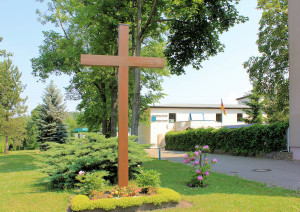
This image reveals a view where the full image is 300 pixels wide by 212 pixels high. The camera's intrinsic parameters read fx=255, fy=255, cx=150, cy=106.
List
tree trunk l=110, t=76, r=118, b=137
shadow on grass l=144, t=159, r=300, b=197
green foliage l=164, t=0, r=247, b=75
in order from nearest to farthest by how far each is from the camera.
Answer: shadow on grass l=144, t=159, r=300, b=197 → green foliage l=164, t=0, r=247, b=75 → tree trunk l=110, t=76, r=118, b=137

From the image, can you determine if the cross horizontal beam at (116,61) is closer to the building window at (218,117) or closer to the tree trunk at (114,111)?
the tree trunk at (114,111)

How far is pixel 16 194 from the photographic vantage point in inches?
276

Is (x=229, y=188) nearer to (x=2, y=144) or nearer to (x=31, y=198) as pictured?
(x=31, y=198)

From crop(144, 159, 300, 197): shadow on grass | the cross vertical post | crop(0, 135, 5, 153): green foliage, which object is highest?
the cross vertical post

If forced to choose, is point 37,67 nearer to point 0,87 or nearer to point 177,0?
point 0,87

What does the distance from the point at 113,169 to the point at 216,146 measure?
47.7 ft

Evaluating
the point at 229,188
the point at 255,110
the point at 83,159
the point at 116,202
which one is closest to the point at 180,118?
the point at 255,110

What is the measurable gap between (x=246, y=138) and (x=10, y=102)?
28.6 meters

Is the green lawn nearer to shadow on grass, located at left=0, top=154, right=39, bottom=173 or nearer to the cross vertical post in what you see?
the cross vertical post

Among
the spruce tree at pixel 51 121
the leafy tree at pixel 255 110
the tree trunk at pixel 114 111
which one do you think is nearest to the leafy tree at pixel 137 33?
the tree trunk at pixel 114 111

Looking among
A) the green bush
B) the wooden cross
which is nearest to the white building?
the green bush

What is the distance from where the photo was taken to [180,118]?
3950 cm

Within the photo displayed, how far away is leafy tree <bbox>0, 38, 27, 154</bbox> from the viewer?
1236 inches

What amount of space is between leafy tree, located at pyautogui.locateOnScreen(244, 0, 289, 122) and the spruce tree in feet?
57.4
